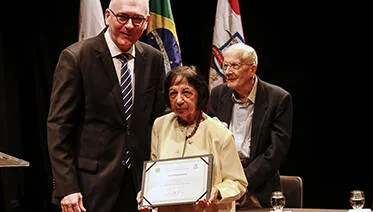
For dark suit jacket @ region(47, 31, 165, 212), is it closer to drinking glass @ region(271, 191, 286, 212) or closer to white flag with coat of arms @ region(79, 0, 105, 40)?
drinking glass @ region(271, 191, 286, 212)

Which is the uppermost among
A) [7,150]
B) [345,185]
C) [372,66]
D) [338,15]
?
[338,15]

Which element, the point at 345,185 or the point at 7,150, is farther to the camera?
the point at 345,185

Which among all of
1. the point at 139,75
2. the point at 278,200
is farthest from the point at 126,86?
the point at 278,200

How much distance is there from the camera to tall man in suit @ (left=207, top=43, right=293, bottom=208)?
424 centimetres

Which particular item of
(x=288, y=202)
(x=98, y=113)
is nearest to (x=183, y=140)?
(x=98, y=113)

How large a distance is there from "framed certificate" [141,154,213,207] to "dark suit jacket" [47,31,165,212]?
340 millimetres

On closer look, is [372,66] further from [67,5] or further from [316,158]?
[67,5]

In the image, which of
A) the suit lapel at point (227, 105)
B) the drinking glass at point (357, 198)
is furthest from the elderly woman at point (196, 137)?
the suit lapel at point (227, 105)

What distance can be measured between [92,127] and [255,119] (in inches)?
47.0

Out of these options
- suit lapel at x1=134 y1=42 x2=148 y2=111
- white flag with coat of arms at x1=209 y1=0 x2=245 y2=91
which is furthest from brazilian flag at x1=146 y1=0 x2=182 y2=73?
suit lapel at x1=134 y1=42 x2=148 y2=111

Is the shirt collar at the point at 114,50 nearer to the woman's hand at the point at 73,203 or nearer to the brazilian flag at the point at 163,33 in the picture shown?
the woman's hand at the point at 73,203

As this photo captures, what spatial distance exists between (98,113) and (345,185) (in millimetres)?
3484

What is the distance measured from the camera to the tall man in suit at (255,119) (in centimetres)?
424

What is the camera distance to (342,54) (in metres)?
6.23
